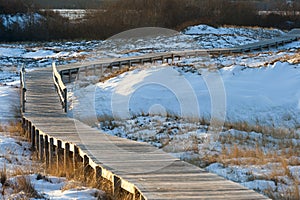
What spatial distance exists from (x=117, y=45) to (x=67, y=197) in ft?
145

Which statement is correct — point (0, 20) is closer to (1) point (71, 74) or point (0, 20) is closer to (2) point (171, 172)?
(1) point (71, 74)

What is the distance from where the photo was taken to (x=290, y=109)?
57.7 feet

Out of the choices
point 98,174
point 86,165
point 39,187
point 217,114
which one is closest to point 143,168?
point 98,174

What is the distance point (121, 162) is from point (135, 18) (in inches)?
2307

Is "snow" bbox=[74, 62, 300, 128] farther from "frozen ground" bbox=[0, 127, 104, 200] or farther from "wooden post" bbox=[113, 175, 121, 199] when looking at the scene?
"wooden post" bbox=[113, 175, 121, 199]

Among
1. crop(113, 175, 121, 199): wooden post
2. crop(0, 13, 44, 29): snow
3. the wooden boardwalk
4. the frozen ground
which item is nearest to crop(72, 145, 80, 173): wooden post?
the wooden boardwalk

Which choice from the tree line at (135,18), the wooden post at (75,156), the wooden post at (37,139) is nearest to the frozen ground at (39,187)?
the wooden post at (75,156)

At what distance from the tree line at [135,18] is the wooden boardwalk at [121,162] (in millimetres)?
46834

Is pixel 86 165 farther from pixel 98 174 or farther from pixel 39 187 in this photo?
pixel 39 187

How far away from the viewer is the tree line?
62250 millimetres

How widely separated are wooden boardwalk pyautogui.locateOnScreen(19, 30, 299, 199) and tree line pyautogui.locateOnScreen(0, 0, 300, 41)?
46.8 meters

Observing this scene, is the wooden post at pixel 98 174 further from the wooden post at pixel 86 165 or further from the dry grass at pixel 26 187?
the dry grass at pixel 26 187

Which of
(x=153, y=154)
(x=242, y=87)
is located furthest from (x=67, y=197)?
(x=242, y=87)

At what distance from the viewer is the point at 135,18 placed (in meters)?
66.7
